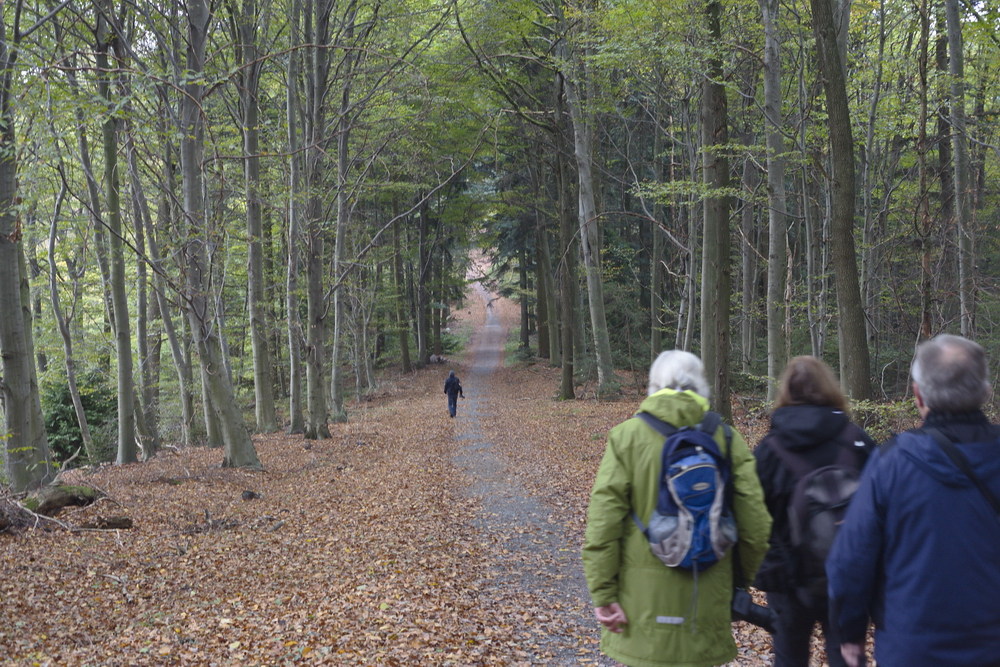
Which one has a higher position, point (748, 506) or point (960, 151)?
point (960, 151)

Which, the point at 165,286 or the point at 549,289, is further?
the point at 549,289

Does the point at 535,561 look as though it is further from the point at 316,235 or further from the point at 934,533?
the point at 316,235

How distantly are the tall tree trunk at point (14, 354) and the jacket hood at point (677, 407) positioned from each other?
920 centimetres

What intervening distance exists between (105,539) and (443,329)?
43.4 metres

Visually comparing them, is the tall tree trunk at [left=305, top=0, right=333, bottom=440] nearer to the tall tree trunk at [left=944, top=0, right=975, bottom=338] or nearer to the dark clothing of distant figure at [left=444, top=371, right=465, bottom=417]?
the dark clothing of distant figure at [left=444, top=371, right=465, bottom=417]

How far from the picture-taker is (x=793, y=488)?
9.87 feet

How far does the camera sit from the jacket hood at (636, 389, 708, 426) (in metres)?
2.77

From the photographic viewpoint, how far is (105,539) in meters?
7.89

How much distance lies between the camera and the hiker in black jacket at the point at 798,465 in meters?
3.01

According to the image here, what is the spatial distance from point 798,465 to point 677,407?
0.72 m

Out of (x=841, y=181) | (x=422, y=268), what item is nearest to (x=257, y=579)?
(x=841, y=181)

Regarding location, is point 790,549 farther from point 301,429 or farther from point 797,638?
point 301,429

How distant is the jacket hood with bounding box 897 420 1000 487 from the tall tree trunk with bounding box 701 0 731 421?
29.1ft

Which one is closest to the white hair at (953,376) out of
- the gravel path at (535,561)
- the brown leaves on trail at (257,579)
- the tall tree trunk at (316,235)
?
the gravel path at (535,561)
